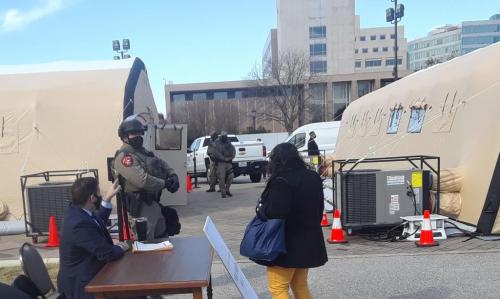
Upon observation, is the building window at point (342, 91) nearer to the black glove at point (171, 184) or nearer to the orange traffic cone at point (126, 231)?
the black glove at point (171, 184)

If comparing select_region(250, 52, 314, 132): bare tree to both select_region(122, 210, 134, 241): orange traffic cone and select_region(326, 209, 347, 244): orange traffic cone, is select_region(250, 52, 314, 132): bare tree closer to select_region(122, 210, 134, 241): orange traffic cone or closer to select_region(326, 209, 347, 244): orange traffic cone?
select_region(326, 209, 347, 244): orange traffic cone

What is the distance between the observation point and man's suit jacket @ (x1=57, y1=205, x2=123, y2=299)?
3199mm

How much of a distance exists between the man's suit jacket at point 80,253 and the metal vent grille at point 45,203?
209 inches

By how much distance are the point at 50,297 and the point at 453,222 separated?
262 inches

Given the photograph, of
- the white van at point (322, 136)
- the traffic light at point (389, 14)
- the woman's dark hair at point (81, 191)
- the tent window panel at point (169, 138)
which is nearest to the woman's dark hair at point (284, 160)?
the woman's dark hair at point (81, 191)

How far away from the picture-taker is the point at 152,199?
4477 millimetres

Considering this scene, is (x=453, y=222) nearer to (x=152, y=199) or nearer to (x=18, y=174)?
(x=152, y=199)

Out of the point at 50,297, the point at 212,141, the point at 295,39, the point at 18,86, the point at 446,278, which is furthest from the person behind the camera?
the point at 295,39

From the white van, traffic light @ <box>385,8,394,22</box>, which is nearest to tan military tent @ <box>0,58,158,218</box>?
the white van

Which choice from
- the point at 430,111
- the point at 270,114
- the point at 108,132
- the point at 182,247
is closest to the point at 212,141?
the point at 108,132

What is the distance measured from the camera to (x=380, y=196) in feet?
25.0

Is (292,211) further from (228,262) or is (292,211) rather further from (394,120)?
(394,120)

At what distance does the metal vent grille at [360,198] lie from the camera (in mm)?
7582

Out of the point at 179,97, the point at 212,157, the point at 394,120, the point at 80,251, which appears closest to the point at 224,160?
the point at 212,157
